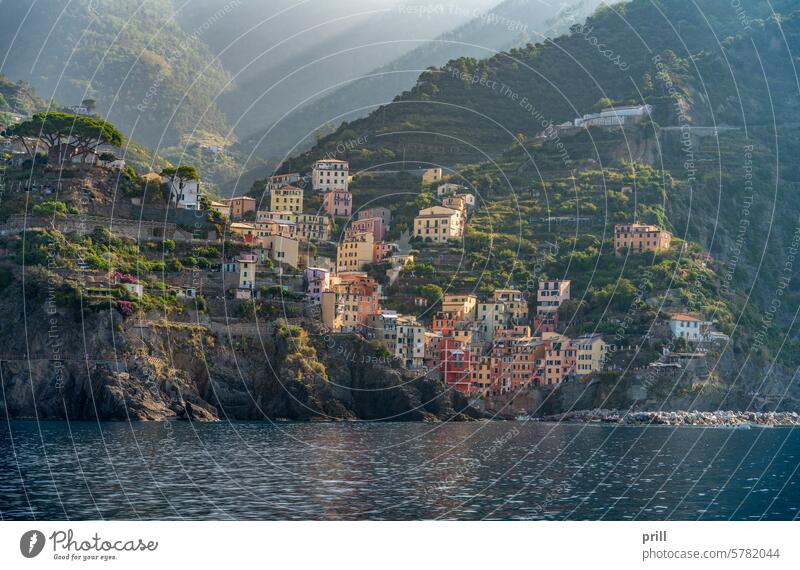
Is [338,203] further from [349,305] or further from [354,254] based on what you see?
[349,305]

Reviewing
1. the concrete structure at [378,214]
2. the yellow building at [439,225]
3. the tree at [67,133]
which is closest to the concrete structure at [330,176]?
the concrete structure at [378,214]

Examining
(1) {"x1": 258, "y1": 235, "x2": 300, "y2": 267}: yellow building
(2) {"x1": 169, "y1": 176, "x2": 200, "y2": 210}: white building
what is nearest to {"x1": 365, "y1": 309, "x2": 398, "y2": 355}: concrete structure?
(1) {"x1": 258, "y1": 235, "x2": 300, "y2": 267}: yellow building

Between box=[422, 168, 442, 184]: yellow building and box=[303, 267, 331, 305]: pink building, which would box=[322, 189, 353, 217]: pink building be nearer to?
box=[422, 168, 442, 184]: yellow building

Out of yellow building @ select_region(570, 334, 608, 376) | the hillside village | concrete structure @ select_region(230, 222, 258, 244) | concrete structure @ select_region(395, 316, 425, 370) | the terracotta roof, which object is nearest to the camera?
the hillside village

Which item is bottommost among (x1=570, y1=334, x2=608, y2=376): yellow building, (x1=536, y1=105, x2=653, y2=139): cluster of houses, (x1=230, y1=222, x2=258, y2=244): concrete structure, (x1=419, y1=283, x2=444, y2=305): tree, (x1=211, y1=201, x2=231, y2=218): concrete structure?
(x1=570, y1=334, x2=608, y2=376): yellow building

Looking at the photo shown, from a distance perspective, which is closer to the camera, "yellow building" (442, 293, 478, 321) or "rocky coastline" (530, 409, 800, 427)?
"rocky coastline" (530, 409, 800, 427)

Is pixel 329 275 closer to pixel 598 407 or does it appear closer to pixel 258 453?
pixel 598 407
